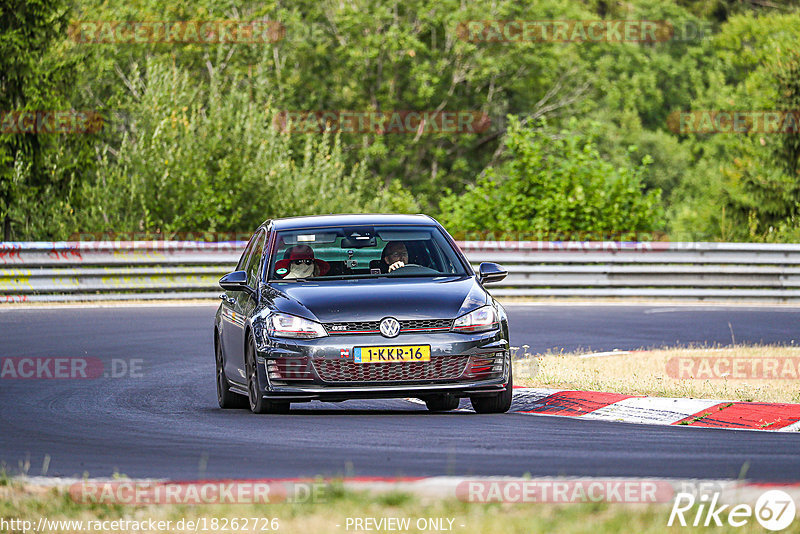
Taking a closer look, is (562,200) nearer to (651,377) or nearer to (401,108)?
(651,377)

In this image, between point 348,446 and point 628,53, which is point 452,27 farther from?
point 348,446

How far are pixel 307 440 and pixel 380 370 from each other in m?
1.25

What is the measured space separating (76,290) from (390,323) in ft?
49.0

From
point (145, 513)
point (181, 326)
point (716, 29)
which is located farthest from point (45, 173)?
point (716, 29)

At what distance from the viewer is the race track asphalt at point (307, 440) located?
763 centimetres

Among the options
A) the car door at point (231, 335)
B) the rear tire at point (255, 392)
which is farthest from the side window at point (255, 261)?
the rear tire at point (255, 392)

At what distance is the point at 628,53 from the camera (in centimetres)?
7562

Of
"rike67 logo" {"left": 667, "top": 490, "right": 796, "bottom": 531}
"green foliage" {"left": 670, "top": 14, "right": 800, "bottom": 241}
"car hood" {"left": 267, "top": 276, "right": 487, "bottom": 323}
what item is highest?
"rike67 logo" {"left": 667, "top": 490, "right": 796, "bottom": 531}

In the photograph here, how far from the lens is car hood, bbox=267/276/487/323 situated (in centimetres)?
1026

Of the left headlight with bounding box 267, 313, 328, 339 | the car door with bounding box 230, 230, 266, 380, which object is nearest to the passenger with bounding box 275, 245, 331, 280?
the car door with bounding box 230, 230, 266, 380

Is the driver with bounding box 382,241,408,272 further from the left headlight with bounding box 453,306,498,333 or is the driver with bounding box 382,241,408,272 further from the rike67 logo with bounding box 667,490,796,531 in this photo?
the rike67 logo with bounding box 667,490,796,531

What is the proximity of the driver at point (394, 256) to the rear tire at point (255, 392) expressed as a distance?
1.27 metres

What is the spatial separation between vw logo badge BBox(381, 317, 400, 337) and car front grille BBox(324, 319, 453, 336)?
34 mm

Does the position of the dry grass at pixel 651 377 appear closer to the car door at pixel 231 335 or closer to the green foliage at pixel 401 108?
the car door at pixel 231 335
